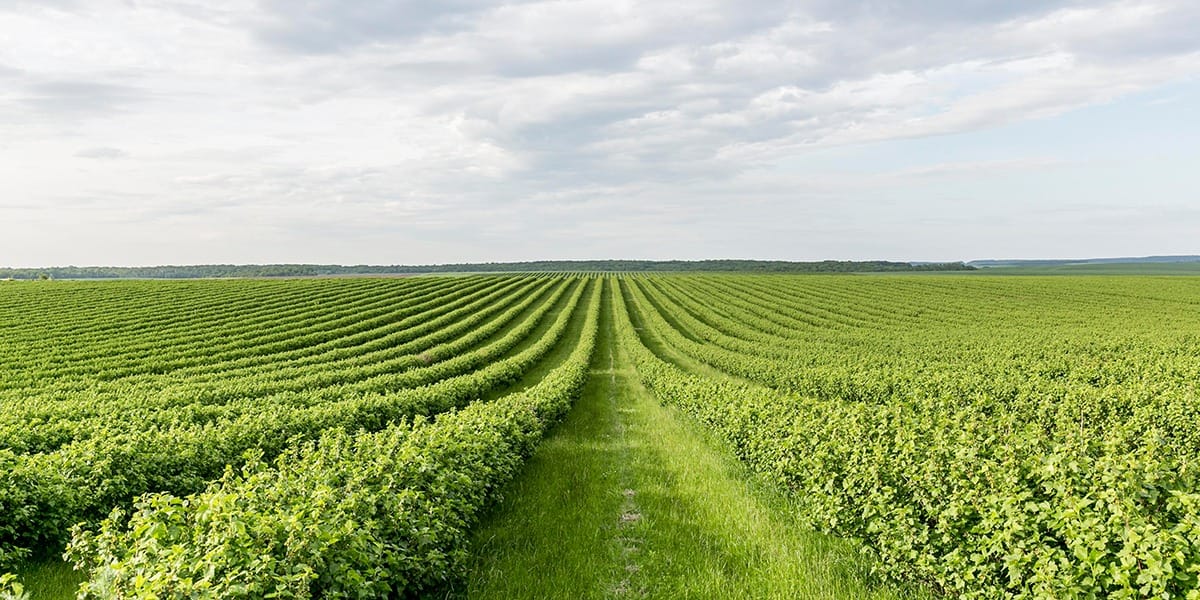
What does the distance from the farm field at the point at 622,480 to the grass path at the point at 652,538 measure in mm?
56

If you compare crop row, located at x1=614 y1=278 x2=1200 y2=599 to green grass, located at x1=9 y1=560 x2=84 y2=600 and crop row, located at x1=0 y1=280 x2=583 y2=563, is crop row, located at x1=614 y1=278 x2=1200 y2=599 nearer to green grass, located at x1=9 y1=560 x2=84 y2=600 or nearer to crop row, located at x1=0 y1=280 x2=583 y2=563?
crop row, located at x1=0 y1=280 x2=583 y2=563

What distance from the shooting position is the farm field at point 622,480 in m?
6.13

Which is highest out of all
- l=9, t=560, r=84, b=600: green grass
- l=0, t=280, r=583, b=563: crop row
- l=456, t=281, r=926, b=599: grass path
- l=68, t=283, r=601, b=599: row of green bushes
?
l=68, t=283, r=601, b=599: row of green bushes

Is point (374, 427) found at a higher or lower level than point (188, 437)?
lower

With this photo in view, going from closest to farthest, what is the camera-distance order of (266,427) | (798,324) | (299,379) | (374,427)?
1. (266,427)
2. (374,427)
3. (299,379)
4. (798,324)

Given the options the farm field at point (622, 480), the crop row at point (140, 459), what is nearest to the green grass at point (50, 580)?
the farm field at point (622, 480)

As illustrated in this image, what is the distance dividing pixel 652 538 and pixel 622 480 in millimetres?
3327

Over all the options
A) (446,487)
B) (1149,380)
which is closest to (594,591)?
(446,487)

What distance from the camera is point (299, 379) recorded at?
26.8 metres

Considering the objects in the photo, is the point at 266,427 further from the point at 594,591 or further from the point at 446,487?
the point at 594,591

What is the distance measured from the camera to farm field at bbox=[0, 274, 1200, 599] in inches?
241

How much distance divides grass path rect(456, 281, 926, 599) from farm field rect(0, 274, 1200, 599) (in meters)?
0.06

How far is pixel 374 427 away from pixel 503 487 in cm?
591

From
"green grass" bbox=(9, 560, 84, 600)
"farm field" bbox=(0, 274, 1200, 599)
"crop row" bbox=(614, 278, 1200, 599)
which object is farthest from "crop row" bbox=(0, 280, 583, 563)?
"crop row" bbox=(614, 278, 1200, 599)
